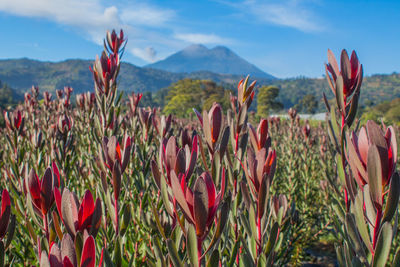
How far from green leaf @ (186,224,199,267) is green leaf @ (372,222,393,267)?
423mm

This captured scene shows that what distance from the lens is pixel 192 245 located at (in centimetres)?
70

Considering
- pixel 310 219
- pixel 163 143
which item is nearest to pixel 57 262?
pixel 163 143

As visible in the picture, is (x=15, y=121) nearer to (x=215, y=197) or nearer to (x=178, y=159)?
(x=178, y=159)

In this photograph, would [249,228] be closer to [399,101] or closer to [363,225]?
[363,225]

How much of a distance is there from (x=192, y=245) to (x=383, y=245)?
0.45 m

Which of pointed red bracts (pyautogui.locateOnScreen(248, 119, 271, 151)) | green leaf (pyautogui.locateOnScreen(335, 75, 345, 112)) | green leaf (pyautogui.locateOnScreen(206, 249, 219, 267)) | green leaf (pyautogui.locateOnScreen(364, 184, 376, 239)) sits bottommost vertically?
green leaf (pyautogui.locateOnScreen(206, 249, 219, 267))

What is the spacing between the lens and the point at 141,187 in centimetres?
204

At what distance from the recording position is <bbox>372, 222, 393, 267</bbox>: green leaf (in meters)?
0.70

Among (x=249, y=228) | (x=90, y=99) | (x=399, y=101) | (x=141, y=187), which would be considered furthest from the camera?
(x=399, y=101)

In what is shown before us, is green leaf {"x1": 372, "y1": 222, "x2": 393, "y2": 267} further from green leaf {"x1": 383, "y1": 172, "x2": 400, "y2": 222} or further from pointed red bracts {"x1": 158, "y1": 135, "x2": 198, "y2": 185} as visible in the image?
pointed red bracts {"x1": 158, "y1": 135, "x2": 198, "y2": 185}

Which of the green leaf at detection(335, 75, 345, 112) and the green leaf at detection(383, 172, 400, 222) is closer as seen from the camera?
the green leaf at detection(383, 172, 400, 222)

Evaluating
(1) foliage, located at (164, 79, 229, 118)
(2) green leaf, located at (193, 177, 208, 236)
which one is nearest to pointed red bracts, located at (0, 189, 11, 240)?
(2) green leaf, located at (193, 177, 208, 236)

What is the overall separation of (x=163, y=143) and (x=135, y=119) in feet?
6.25

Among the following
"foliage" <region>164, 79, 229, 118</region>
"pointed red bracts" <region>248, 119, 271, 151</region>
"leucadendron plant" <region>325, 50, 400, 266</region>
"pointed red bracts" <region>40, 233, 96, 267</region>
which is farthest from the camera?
→ "foliage" <region>164, 79, 229, 118</region>
